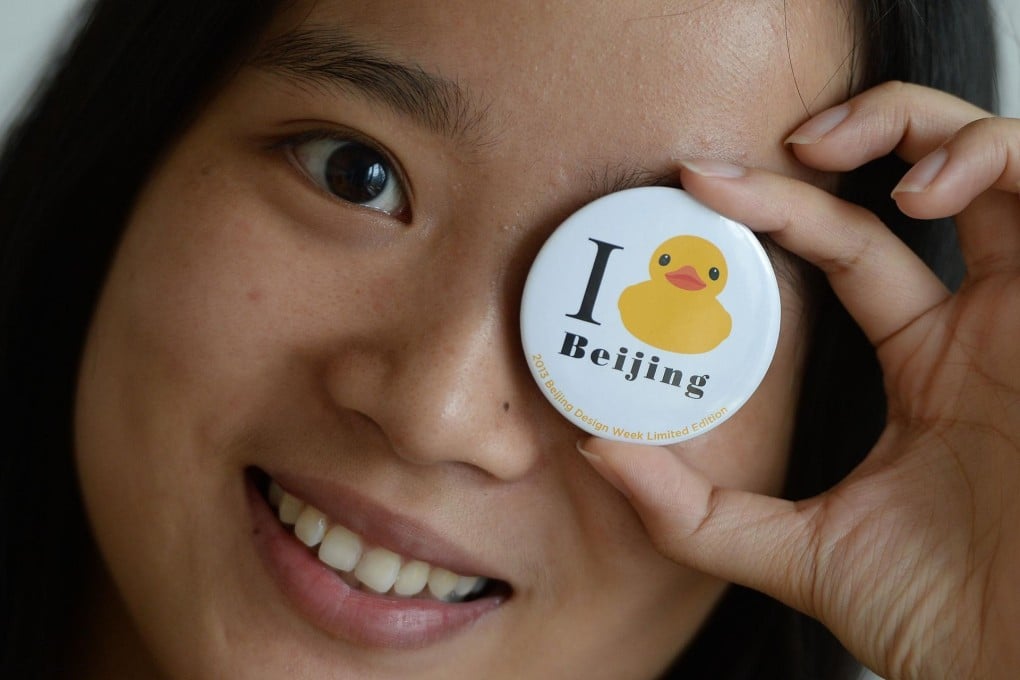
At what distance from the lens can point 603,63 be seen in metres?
0.99

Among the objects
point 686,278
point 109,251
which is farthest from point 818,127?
point 109,251

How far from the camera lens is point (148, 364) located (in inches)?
44.4

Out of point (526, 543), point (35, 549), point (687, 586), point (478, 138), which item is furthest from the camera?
point (35, 549)

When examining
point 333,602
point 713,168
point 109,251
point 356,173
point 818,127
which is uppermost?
point 818,127

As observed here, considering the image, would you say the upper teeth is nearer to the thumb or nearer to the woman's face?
the woman's face

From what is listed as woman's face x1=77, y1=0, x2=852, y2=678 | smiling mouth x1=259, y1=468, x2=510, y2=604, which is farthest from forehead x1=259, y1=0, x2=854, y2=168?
smiling mouth x1=259, y1=468, x2=510, y2=604

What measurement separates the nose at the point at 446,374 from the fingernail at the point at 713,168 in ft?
0.71

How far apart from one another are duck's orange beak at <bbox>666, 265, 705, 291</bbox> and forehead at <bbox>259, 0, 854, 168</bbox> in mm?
123

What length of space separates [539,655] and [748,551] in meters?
0.27

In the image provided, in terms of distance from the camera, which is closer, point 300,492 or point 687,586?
point 300,492

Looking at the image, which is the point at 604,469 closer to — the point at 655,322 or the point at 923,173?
the point at 655,322

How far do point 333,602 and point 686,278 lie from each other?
524mm

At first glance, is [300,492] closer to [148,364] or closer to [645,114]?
[148,364]

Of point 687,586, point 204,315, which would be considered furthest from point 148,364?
point 687,586
